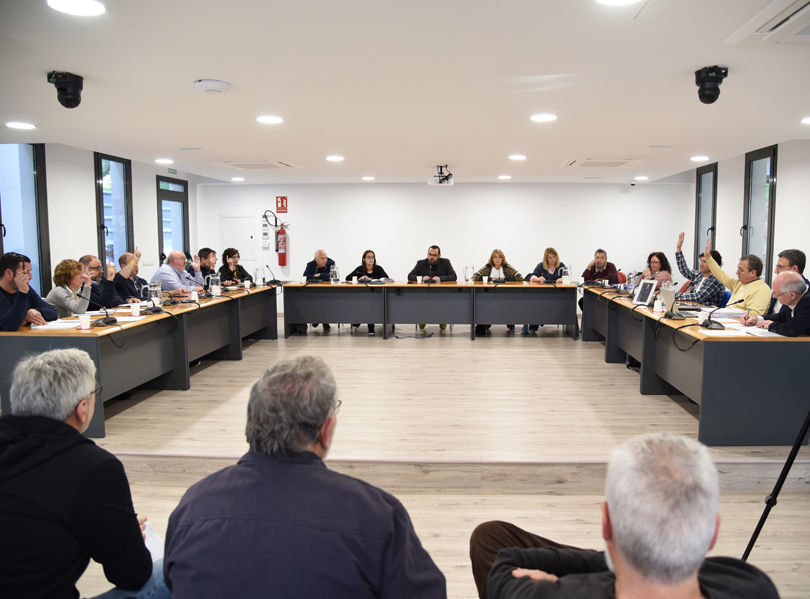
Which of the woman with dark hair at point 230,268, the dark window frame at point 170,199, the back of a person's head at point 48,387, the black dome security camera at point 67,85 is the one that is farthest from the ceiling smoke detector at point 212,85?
the dark window frame at point 170,199

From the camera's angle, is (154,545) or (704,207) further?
(704,207)

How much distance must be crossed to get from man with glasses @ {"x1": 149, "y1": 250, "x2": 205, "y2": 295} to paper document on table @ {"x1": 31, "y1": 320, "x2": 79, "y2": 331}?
64.4 inches

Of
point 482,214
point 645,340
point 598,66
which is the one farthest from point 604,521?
point 482,214

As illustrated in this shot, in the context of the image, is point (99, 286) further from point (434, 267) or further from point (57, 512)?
point (434, 267)

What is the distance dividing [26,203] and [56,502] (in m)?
6.18

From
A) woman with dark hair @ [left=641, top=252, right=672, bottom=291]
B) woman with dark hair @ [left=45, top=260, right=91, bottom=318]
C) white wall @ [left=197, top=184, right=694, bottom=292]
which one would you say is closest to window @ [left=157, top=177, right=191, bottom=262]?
white wall @ [left=197, top=184, right=694, bottom=292]

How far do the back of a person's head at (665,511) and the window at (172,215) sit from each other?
8531 mm

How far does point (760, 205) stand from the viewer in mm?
6797

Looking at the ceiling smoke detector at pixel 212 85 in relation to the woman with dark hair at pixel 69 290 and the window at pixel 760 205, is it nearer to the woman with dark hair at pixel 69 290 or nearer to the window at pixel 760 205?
the woman with dark hair at pixel 69 290

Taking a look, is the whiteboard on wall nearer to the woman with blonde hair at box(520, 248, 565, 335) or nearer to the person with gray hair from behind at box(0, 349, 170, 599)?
the woman with blonde hair at box(520, 248, 565, 335)

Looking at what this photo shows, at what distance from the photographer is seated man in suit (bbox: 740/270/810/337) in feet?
10.7

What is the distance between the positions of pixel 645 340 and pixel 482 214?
17.4 feet

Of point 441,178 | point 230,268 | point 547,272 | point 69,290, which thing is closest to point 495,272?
point 547,272

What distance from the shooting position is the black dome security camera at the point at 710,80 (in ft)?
10.3
